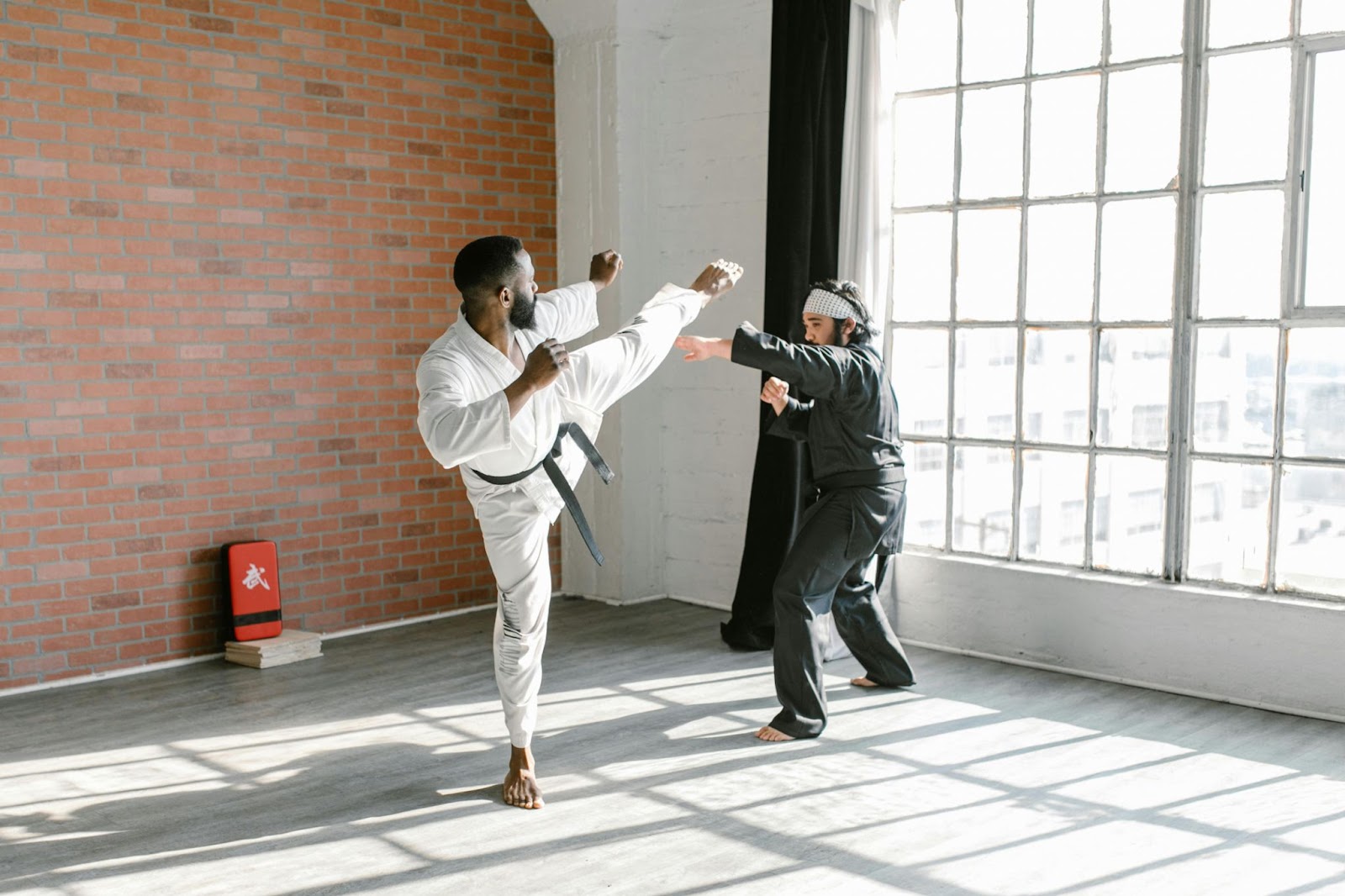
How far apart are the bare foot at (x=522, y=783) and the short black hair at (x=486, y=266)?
4.27 feet

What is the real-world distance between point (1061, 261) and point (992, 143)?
0.57 meters

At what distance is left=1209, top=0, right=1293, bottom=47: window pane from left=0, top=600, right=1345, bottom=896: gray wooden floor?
7.63 feet

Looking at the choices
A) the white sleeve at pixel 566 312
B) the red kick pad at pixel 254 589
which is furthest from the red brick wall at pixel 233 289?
the white sleeve at pixel 566 312

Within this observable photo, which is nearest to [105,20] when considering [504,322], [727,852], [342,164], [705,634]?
[342,164]

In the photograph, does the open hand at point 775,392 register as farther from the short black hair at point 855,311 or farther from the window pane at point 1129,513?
the window pane at point 1129,513

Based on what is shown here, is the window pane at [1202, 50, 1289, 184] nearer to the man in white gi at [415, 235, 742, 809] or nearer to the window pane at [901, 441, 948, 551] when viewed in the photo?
the window pane at [901, 441, 948, 551]

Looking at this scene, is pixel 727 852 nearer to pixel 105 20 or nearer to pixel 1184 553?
pixel 1184 553

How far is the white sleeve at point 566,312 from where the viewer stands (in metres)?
3.69

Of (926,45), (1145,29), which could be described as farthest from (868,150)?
(1145,29)

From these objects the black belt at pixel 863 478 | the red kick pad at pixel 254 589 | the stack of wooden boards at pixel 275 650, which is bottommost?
the stack of wooden boards at pixel 275 650

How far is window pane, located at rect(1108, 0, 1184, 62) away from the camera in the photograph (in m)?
4.50

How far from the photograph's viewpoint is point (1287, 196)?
4250 mm

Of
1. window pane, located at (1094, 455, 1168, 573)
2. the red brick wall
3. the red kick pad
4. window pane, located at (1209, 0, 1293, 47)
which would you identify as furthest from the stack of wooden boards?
window pane, located at (1209, 0, 1293, 47)

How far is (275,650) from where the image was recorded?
200 inches
